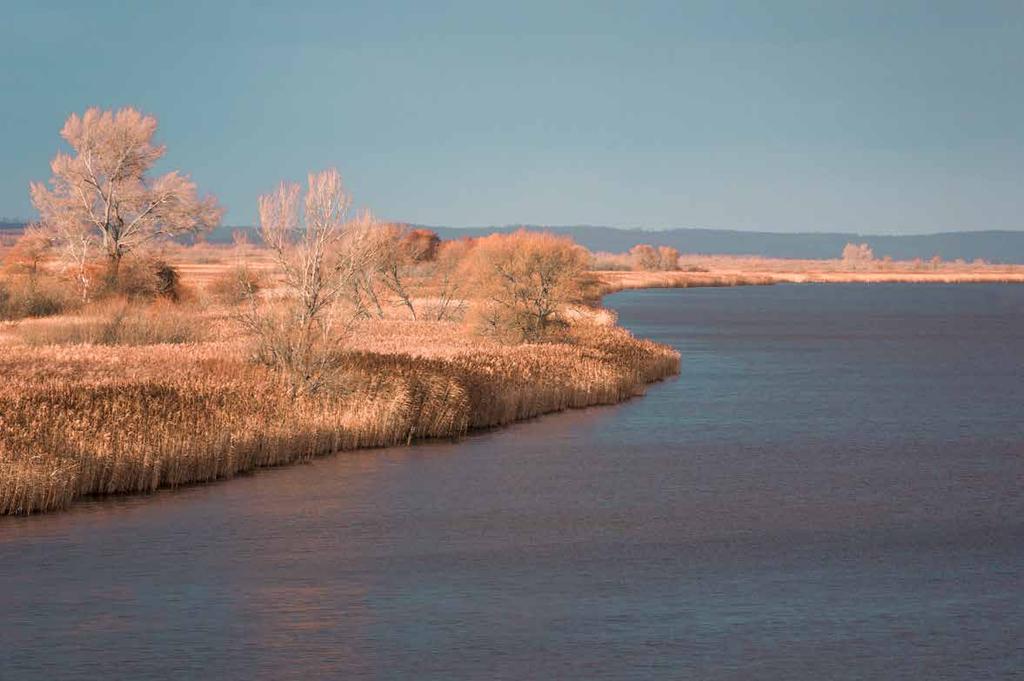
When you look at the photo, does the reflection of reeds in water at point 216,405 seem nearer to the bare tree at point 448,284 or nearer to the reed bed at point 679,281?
the bare tree at point 448,284

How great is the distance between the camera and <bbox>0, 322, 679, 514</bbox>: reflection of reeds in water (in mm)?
19609

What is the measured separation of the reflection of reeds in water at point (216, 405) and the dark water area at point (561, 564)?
648 mm

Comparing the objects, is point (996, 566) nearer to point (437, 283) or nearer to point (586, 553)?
point (586, 553)

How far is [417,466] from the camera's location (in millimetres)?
23797

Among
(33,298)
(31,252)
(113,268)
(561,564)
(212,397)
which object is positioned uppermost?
(31,252)

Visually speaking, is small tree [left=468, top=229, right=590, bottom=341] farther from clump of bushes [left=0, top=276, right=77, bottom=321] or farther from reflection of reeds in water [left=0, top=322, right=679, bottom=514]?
clump of bushes [left=0, top=276, right=77, bottom=321]

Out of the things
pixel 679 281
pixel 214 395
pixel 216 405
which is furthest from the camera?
pixel 679 281

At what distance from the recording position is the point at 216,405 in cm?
2305

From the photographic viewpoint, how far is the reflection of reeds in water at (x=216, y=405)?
64.3 feet

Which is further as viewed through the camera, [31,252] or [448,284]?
[448,284]

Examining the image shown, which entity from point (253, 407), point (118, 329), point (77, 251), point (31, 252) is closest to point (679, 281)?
point (31, 252)

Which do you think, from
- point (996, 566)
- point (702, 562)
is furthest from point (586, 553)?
point (996, 566)

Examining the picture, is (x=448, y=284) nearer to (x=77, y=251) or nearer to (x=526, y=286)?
(x=77, y=251)

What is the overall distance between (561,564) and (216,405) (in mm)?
8893
